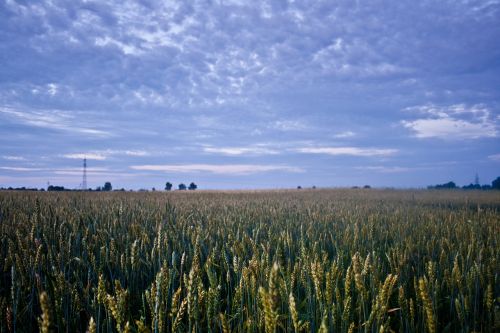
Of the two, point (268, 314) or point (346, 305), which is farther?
point (346, 305)

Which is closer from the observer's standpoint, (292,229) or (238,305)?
(238,305)

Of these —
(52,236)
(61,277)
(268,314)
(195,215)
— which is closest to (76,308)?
(61,277)

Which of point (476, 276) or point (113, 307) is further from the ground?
point (113, 307)

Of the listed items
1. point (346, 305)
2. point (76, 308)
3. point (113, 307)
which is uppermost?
point (113, 307)

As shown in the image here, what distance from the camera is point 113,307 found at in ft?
4.90

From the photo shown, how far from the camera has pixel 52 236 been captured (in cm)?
482

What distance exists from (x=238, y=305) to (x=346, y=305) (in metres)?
0.92

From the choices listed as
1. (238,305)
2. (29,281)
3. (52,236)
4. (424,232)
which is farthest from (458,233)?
(52,236)

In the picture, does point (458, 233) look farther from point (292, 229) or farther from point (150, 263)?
point (150, 263)

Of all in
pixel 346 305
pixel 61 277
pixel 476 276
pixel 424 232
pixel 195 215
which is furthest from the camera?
pixel 195 215

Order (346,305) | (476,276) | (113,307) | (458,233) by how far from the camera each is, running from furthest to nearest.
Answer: (458,233), (476,276), (346,305), (113,307)

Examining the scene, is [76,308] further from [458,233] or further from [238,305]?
[458,233]

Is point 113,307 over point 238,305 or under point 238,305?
over

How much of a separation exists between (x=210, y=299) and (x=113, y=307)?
1.90 feet
